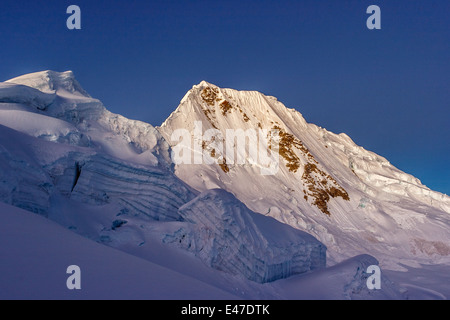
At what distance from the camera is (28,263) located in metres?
4.83

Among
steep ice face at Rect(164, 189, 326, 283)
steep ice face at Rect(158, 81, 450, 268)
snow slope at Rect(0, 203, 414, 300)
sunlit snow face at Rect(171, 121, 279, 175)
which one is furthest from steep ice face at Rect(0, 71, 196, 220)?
sunlit snow face at Rect(171, 121, 279, 175)

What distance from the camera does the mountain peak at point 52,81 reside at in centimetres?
1942

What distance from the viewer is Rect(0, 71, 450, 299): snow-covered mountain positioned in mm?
10672

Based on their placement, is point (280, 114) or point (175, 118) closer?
point (175, 118)

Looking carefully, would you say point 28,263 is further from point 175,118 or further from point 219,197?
point 175,118

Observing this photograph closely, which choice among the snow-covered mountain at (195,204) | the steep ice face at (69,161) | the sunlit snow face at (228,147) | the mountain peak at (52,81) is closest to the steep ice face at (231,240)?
the snow-covered mountain at (195,204)

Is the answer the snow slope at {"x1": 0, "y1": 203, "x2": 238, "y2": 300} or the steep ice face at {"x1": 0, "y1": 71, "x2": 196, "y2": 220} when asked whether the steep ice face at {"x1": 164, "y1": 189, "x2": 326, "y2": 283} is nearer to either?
the steep ice face at {"x1": 0, "y1": 71, "x2": 196, "y2": 220}

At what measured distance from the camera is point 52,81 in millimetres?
20422

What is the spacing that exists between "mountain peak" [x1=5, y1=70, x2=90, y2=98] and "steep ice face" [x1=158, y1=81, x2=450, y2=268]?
909 cm

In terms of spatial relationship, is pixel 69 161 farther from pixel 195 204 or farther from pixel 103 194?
pixel 195 204

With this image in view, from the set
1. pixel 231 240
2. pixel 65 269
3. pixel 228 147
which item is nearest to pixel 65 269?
pixel 65 269
